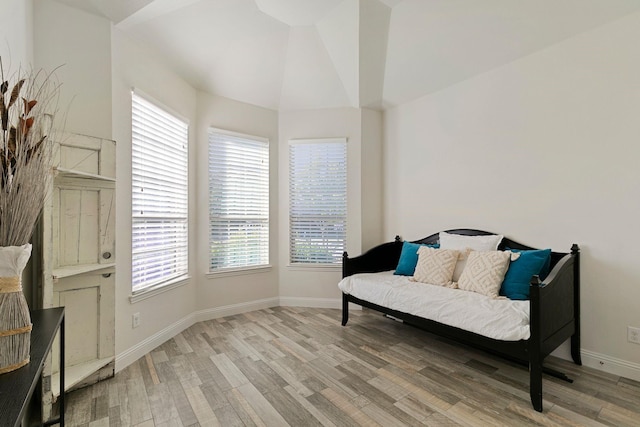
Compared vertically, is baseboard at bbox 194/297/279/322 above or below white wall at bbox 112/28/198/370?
below

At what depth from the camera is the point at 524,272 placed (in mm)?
2391

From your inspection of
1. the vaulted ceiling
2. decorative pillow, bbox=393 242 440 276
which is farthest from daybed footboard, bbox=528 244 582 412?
the vaulted ceiling

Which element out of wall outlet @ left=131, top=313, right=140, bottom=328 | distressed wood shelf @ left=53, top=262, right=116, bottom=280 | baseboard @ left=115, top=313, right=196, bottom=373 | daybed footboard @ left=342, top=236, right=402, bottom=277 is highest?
distressed wood shelf @ left=53, top=262, right=116, bottom=280

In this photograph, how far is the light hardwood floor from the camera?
5.84ft

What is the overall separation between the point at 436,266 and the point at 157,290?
260 centimetres

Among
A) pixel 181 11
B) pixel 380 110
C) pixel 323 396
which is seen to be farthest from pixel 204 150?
pixel 323 396

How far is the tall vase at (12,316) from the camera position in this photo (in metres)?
0.96

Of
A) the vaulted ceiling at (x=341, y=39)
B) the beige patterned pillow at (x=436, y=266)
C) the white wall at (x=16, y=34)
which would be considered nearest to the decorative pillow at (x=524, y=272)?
the beige patterned pillow at (x=436, y=266)

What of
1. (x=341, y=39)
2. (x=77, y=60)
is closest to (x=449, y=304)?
(x=341, y=39)

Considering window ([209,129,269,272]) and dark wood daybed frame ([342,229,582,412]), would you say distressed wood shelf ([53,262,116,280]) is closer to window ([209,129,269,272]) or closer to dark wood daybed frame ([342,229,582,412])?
window ([209,129,269,272])

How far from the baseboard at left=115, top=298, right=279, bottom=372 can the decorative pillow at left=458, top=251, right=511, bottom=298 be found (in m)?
2.38

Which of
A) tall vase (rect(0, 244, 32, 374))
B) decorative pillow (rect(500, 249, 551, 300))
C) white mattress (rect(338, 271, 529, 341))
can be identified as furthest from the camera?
decorative pillow (rect(500, 249, 551, 300))

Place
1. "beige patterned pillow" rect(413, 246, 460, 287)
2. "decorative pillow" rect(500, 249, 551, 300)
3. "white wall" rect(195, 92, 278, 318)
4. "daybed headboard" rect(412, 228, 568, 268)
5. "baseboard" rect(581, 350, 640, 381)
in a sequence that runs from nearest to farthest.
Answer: "baseboard" rect(581, 350, 640, 381) < "decorative pillow" rect(500, 249, 551, 300) < "daybed headboard" rect(412, 228, 568, 268) < "beige patterned pillow" rect(413, 246, 460, 287) < "white wall" rect(195, 92, 278, 318)

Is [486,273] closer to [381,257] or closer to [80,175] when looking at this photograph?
[381,257]
